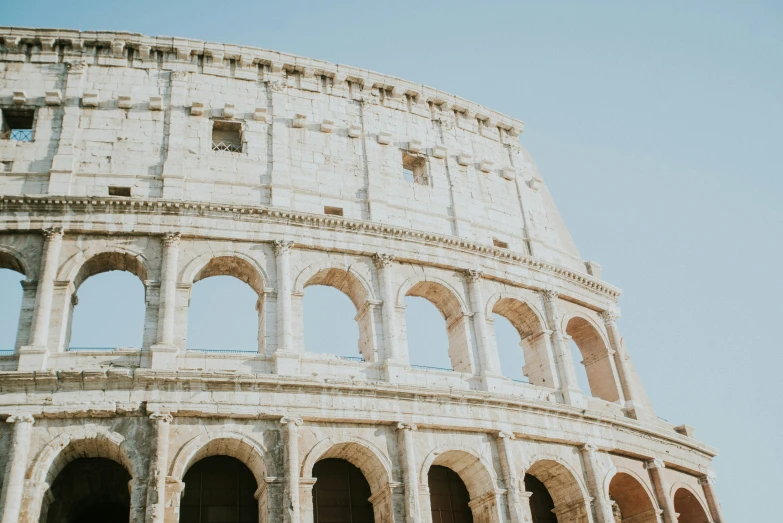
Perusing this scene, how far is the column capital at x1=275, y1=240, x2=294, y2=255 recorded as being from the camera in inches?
722

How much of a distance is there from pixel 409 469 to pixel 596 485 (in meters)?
5.26

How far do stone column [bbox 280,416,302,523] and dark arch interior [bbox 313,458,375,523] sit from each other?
1.59 meters

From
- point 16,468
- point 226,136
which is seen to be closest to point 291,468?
point 16,468

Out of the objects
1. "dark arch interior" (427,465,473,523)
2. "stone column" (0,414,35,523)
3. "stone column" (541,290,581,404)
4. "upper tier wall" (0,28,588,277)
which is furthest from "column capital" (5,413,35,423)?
"stone column" (541,290,581,404)

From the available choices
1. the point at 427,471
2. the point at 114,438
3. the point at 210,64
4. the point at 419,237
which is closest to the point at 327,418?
the point at 427,471

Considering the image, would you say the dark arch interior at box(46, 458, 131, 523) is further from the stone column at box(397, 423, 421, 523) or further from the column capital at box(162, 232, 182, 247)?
the stone column at box(397, 423, 421, 523)

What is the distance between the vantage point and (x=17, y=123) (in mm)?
19734

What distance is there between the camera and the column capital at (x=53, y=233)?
1730 centimetres

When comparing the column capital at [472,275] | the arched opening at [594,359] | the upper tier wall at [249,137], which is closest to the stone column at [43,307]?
the upper tier wall at [249,137]

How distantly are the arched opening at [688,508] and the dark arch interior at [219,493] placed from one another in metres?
12.4

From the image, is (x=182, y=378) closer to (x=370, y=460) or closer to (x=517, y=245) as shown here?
(x=370, y=460)

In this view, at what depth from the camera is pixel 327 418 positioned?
53.8ft

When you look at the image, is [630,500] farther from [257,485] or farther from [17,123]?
[17,123]

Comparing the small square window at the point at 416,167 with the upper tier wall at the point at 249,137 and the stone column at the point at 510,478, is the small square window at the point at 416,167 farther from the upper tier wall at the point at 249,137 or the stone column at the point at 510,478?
the stone column at the point at 510,478
